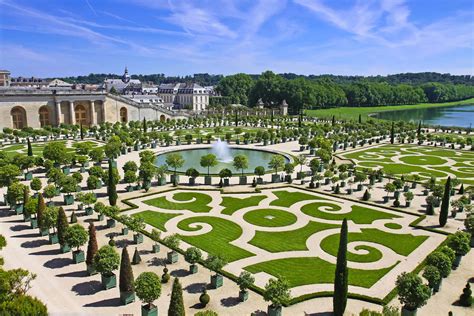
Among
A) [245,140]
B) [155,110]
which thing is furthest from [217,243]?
[155,110]

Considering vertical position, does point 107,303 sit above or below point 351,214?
below

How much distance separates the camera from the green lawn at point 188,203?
37.1 m

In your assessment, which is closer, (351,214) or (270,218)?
(270,218)

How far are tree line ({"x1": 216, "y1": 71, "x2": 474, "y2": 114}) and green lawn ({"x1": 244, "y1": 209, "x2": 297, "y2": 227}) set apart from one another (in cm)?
10613

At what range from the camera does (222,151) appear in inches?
2625

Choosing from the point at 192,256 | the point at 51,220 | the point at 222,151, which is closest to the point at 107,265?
the point at 192,256

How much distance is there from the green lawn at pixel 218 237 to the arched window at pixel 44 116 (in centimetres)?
Result: 7242

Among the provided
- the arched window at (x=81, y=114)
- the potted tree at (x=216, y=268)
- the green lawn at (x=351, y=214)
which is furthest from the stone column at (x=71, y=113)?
the potted tree at (x=216, y=268)

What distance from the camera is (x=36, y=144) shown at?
72.9 metres

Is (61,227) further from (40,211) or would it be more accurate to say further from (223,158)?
(223,158)

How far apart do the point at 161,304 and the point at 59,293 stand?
597 cm

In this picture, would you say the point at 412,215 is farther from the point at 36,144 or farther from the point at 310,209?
the point at 36,144

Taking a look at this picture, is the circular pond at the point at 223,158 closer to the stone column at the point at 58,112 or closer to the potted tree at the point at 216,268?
the potted tree at the point at 216,268

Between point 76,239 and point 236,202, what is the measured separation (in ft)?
54.4
